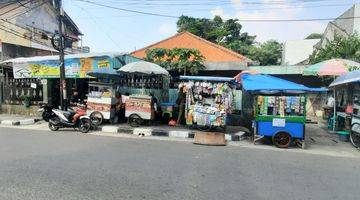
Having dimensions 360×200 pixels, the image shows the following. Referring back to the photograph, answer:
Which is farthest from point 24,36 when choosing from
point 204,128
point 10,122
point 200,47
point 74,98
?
point 204,128

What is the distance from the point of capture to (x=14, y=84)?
19203mm

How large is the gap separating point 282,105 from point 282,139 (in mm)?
1058

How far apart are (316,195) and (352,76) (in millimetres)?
7777

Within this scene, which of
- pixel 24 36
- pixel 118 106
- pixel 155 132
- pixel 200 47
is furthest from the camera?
pixel 200 47

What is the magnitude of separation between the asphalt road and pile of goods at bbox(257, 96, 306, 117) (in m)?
1.54

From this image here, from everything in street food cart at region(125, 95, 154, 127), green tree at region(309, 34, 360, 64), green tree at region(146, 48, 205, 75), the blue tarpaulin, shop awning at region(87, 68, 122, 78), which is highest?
green tree at region(309, 34, 360, 64)

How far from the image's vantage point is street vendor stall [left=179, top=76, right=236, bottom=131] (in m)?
13.2

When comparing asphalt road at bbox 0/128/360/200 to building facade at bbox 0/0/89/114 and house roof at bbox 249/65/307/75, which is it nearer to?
building facade at bbox 0/0/89/114

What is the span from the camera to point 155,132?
13.6 m

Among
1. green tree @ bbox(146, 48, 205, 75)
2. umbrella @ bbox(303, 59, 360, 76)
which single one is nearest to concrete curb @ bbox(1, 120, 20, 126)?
green tree @ bbox(146, 48, 205, 75)

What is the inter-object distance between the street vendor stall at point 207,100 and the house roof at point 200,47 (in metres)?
14.9

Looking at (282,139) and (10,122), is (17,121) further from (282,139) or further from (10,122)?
(282,139)

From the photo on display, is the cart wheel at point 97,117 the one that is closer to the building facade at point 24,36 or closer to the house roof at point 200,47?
A: the building facade at point 24,36

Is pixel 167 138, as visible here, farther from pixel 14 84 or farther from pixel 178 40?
pixel 178 40
